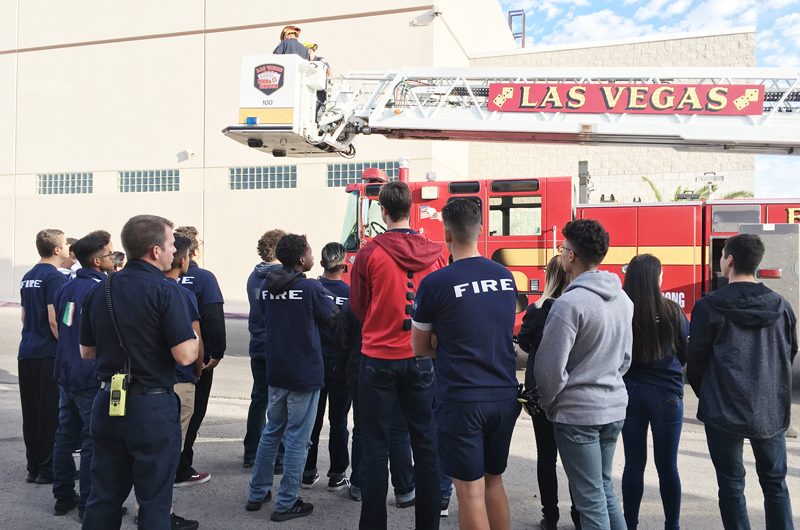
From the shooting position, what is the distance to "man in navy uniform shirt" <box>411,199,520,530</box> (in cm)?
302

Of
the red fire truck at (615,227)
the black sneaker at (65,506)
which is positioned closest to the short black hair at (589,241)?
the black sneaker at (65,506)

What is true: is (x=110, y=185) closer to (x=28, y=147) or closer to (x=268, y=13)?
(x=28, y=147)

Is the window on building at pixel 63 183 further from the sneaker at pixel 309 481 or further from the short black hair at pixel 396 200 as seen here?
the short black hair at pixel 396 200

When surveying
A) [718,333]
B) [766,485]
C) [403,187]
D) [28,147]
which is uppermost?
[28,147]

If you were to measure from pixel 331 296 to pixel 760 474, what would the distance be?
2.99m

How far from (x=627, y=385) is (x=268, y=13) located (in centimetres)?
2052

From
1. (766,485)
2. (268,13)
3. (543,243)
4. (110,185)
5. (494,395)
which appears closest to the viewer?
(494,395)

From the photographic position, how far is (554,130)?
8.20 m

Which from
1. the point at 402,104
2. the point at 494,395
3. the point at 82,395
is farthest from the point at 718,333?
the point at 402,104

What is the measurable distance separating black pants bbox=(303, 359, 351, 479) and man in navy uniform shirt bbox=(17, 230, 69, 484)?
6.93 feet

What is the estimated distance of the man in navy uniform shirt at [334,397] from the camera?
4.71 metres

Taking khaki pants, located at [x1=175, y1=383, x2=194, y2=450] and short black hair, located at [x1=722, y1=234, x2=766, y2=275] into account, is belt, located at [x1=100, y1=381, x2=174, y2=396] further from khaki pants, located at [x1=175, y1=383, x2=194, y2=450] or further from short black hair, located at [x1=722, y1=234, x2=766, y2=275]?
short black hair, located at [x1=722, y1=234, x2=766, y2=275]

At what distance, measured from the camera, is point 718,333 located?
3.34 m

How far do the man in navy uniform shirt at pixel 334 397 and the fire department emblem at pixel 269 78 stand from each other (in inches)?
187
